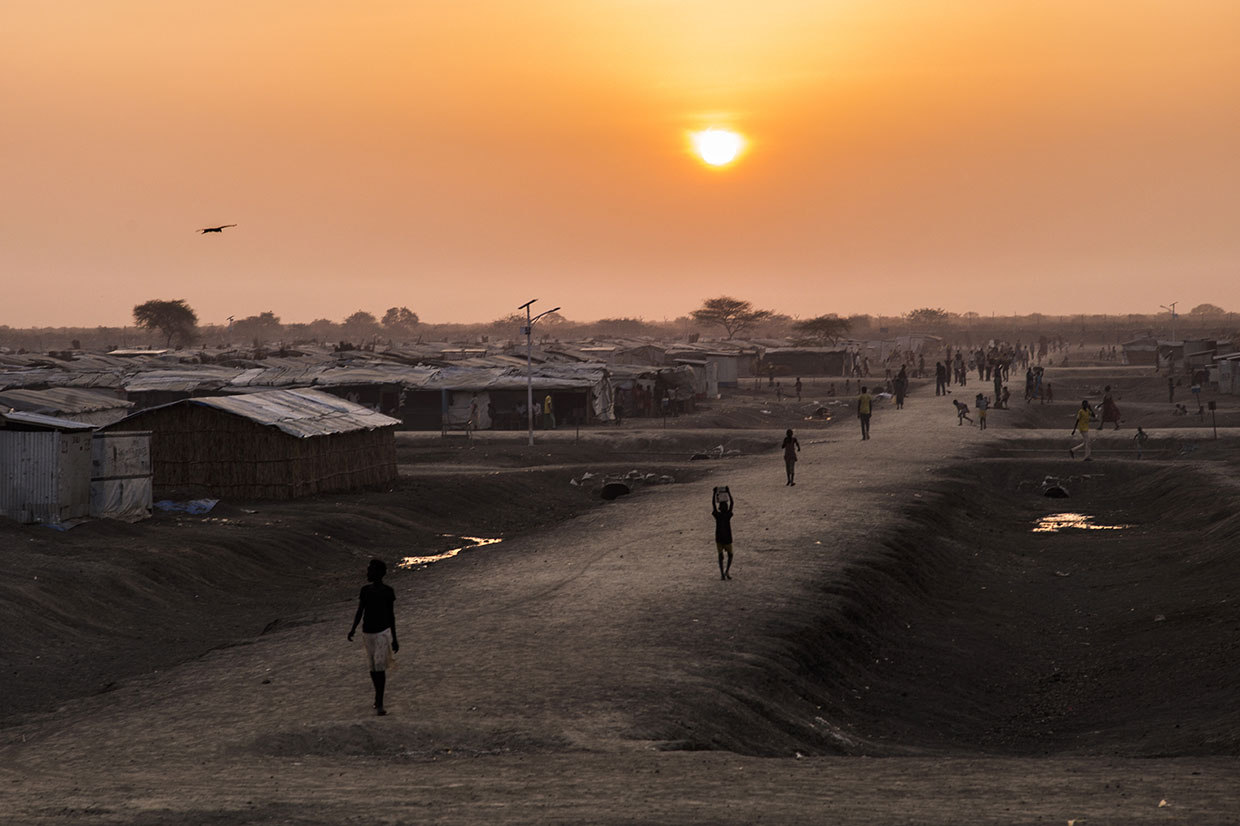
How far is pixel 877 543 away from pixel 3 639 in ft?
56.3

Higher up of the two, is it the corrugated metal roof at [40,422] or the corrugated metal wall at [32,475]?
the corrugated metal roof at [40,422]

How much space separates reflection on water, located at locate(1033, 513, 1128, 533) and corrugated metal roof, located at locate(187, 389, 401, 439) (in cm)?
2009

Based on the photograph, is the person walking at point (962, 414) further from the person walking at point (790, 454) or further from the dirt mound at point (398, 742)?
the dirt mound at point (398, 742)

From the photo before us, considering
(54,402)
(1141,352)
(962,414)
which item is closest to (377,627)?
(54,402)

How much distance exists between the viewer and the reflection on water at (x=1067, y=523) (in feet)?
109

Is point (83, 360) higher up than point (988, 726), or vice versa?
point (83, 360)

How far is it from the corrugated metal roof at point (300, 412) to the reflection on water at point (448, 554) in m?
5.70

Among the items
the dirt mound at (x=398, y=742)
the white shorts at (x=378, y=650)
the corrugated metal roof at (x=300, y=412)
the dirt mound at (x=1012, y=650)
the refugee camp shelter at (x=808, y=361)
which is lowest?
the dirt mound at (x=1012, y=650)

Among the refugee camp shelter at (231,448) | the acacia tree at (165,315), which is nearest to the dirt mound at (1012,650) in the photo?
the refugee camp shelter at (231,448)

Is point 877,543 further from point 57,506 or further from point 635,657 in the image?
point 57,506

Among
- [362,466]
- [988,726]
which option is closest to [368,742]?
A: [988,726]

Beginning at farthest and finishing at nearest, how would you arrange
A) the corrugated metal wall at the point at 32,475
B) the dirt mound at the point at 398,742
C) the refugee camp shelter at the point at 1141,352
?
the refugee camp shelter at the point at 1141,352, the corrugated metal wall at the point at 32,475, the dirt mound at the point at 398,742

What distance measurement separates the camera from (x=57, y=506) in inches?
1133

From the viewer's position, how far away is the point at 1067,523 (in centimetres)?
3409
